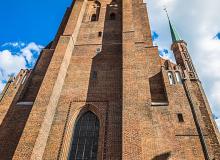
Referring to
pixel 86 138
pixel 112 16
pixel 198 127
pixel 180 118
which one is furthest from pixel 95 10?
pixel 198 127

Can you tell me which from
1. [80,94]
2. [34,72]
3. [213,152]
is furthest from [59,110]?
A: [213,152]

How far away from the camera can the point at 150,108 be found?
390 inches

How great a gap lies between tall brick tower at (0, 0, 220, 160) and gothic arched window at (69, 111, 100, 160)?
0.04 m

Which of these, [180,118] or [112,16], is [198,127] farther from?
[112,16]

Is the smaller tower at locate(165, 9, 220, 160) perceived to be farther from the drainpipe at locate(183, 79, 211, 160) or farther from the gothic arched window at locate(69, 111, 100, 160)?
the gothic arched window at locate(69, 111, 100, 160)

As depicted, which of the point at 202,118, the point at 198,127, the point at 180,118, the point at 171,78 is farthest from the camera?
the point at 171,78

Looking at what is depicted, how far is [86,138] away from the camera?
9.70 m

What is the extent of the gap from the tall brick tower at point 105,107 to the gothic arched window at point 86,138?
4 cm

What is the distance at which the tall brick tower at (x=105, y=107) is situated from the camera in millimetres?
8789

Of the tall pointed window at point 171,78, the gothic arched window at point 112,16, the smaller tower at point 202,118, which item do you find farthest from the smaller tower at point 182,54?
the gothic arched window at point 112,16

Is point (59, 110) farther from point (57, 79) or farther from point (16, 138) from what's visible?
point (16, 138)

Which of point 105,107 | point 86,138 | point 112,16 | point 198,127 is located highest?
point 112,16

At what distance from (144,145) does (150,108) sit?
1780 mm

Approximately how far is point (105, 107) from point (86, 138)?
63.9 inches
